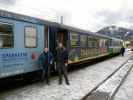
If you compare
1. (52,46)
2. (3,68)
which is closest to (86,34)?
(52,46)

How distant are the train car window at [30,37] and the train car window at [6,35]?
99cm

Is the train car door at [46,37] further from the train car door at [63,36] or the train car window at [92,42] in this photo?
the train car window at [92,42]

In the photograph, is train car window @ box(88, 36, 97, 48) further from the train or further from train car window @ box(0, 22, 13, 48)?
train car window @ box(0, 22, 13, 48)

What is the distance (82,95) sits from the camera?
28.7 ft

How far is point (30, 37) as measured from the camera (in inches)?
396

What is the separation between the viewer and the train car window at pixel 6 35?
8.46 m

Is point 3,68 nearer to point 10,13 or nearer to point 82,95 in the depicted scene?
point 10,13

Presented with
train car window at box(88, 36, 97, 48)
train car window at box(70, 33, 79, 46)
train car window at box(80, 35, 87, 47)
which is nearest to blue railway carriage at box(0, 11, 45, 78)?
train car window at box(70, 33, 79, 46)

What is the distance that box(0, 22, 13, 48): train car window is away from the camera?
8461 millimetres

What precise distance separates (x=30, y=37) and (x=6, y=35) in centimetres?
151

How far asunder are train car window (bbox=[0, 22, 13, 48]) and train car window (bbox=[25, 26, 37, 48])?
39.1 inches

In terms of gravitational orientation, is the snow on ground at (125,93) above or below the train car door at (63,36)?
below

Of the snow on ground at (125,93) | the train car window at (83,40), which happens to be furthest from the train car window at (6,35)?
the train car window at (83,40)

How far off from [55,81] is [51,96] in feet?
10.0
